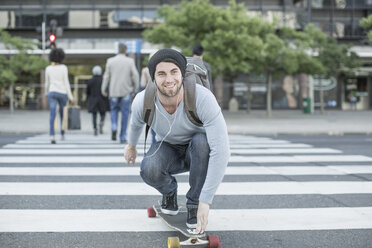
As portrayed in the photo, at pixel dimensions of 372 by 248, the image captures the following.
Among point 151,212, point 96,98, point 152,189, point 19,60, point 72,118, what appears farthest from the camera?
point 19,60

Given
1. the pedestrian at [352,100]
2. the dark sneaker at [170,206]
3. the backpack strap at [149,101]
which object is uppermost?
the backpack strap at [149,101]

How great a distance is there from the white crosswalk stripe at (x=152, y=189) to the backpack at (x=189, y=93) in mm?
941

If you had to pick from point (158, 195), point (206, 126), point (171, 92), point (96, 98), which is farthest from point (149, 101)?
point (96, 98)

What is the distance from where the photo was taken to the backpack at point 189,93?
130 inches

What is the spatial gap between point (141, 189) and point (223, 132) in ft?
8.06

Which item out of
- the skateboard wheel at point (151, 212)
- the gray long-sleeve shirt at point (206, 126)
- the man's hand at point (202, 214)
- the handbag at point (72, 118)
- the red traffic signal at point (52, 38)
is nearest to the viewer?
the man's hand at point (202, 214)

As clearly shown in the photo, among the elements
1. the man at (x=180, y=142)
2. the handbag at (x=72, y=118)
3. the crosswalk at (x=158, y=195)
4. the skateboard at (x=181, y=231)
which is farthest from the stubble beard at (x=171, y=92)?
the handbag at (x=72, y=118)

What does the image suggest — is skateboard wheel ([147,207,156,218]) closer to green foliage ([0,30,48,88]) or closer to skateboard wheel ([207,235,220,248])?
skateboard wheel ([207,235,220,248])

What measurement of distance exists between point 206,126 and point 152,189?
2.39m

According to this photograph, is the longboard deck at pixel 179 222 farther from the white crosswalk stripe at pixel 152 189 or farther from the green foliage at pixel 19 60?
the green foliage at pixel 19 60

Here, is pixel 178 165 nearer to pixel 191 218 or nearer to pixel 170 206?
pixel 170 206

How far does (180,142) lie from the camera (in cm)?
375

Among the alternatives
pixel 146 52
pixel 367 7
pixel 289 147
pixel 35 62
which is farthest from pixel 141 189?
pixel 367 7

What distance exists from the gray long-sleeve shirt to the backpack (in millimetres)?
38
